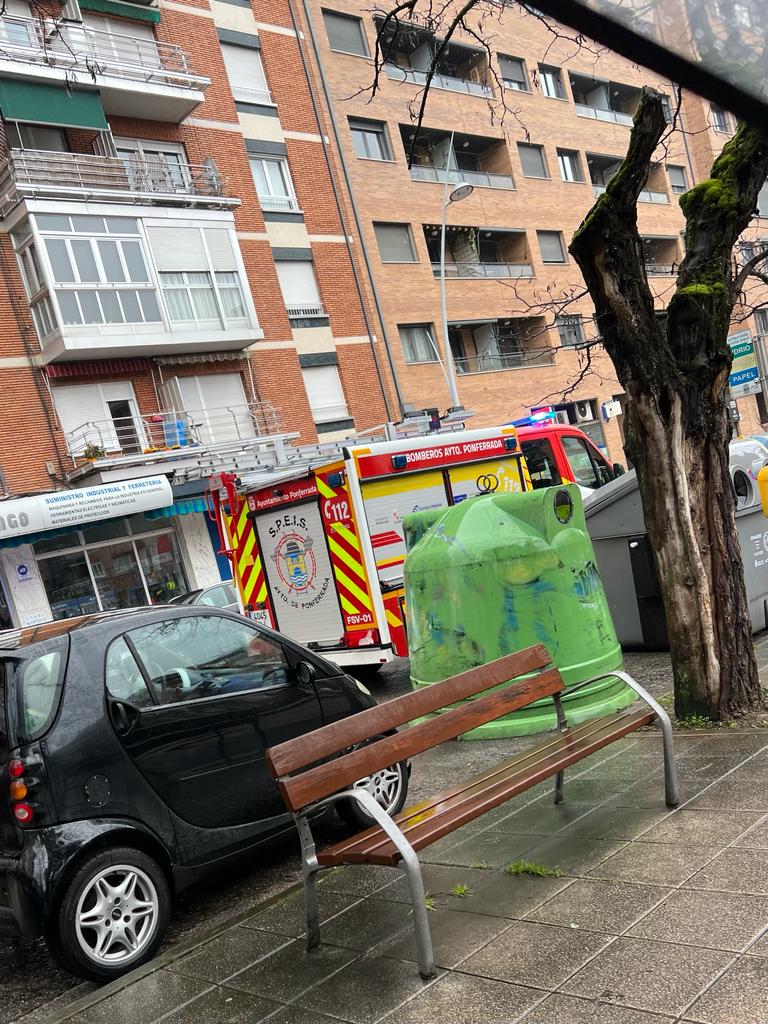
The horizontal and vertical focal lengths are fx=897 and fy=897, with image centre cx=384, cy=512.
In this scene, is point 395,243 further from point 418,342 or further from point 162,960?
point 162,960

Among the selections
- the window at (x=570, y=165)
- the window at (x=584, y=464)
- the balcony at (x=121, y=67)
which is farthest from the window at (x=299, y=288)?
the window at (x=584, y=464)

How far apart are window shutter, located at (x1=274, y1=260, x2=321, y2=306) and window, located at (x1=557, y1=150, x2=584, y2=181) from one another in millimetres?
14575

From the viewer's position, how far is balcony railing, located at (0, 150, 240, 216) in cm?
2075

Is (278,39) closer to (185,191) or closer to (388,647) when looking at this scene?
(185,191)

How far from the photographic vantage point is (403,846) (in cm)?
305

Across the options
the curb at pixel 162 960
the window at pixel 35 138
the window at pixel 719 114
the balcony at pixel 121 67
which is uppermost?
the balcony at pixel 121 67

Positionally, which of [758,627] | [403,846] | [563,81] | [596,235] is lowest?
[758,627]

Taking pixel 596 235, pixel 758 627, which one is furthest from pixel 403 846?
pixel 758 627

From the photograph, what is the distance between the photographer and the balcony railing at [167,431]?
837 inches

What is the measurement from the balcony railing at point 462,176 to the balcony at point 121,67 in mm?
8450

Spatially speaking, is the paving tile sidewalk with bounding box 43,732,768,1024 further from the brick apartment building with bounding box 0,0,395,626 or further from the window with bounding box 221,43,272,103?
the window with bounding box 221,43,272,103

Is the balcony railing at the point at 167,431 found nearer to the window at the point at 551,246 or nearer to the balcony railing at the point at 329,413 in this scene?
the balcony railing at the point at 329,413

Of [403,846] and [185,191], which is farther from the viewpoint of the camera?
[185,191]

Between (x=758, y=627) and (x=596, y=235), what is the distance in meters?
5.13
